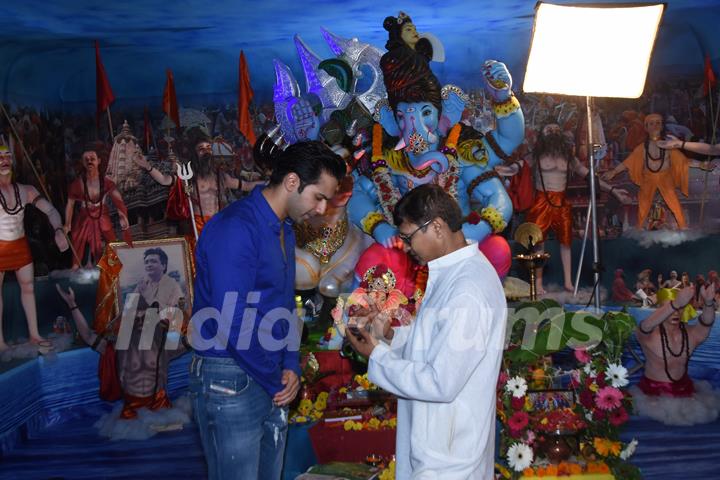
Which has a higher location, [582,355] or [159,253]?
[582,355]

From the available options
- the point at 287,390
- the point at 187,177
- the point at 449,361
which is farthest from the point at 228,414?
the point at 187,177

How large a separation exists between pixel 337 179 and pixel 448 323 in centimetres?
85

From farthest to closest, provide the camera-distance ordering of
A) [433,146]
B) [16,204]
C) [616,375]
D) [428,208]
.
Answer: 1. [16,204]
2. [433,146]
3. [616,375]
4. [428,208]

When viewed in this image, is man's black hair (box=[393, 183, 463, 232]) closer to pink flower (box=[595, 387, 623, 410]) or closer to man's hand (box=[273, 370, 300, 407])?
man's hand (box=[273, 370, 300, 407])

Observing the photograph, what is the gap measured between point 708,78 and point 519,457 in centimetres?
485

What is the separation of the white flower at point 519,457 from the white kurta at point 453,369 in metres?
1.62

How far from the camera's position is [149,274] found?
25.1ft

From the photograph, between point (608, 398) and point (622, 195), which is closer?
point (608, 398)

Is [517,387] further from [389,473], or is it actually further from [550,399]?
[389,473]

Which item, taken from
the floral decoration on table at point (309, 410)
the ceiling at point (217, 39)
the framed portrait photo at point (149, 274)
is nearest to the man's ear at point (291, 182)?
the floral decoration on table at point (309, 410)

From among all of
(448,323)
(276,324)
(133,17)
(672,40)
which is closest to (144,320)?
(133,17)

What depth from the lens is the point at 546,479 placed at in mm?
4320

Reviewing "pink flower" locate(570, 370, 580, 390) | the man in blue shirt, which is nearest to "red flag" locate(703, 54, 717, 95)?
"pink flower" locate(570, 370, 580, 390)

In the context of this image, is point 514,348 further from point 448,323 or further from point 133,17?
point 133,17
